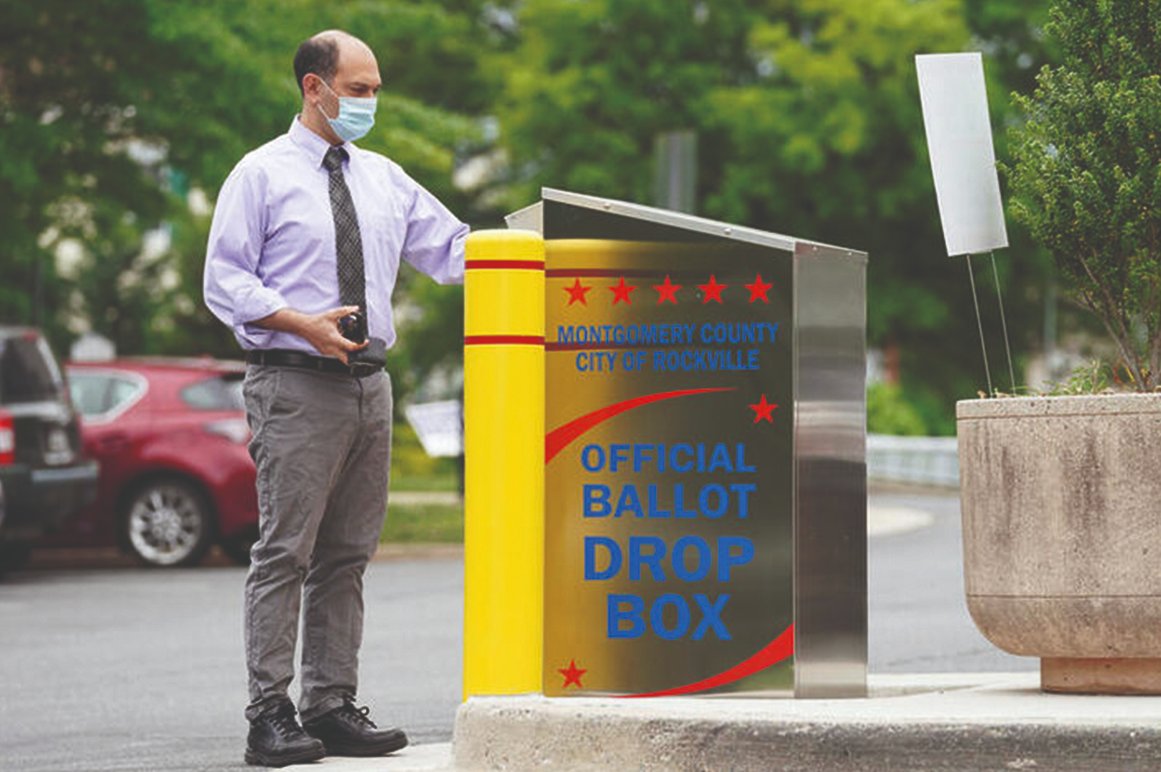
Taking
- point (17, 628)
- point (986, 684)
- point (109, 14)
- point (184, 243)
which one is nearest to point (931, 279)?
point (184, 243)

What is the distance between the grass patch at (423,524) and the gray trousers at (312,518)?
38.2ft

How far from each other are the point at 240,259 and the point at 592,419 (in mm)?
1044

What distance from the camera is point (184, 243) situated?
4425cm

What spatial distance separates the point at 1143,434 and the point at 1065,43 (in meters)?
1.26

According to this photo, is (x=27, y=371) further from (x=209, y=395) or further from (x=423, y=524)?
(x=423, y=524)

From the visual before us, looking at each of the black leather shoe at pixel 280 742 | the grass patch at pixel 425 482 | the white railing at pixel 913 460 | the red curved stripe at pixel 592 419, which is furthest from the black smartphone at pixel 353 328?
the white railing at pixel 913 460

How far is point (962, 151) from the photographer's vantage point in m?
7.03

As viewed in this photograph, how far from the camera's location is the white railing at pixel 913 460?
3859 centimetres

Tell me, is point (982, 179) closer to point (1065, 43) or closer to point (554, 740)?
point (1065, 43)

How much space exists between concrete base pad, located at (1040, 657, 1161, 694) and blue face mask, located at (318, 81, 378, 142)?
2405 mm

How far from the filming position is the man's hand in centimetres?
636

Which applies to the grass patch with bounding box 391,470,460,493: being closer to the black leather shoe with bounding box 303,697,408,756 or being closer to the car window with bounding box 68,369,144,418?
the car window with bounding box 68,369,144,418

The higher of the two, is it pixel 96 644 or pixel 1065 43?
pixel 1065 43

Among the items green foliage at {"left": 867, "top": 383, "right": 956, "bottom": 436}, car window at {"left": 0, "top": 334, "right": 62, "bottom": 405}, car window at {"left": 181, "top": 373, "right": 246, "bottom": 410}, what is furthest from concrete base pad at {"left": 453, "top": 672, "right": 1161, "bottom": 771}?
green foliage at {"left": 867, "top": 383, "right": 956, "bottom": 436}
